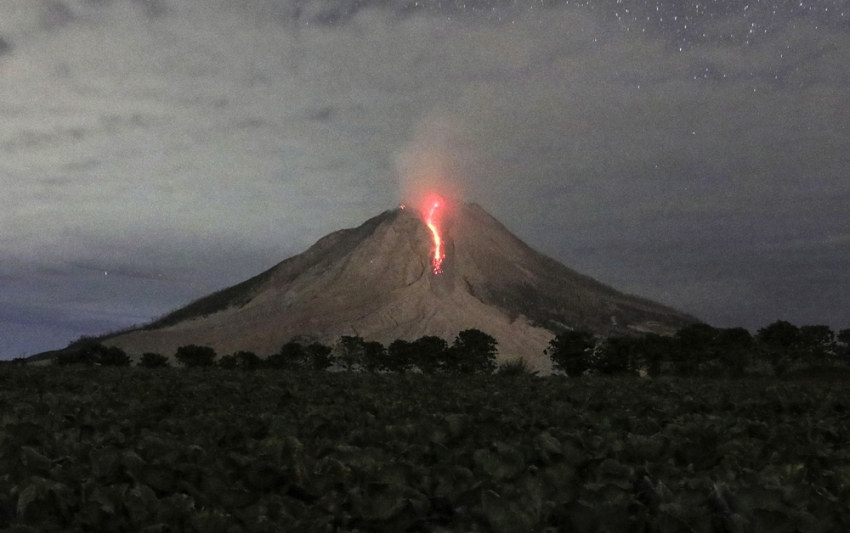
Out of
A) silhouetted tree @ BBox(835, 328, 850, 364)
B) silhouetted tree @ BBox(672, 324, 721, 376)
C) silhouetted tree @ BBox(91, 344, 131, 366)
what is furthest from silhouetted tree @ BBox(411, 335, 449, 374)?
silhouetted tree @ BBox(835, 328, 850, 364)

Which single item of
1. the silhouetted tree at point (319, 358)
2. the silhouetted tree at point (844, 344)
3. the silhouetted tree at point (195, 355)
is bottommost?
the silhouetted tree at point (844, 344)

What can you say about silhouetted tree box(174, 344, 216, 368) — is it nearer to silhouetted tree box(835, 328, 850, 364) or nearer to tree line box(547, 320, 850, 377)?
tree line box(547, 320, 850, 377)

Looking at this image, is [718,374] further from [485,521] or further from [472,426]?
[485,521]

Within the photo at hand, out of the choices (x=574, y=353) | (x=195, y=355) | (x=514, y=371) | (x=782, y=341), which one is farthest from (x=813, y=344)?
(x=195, y=355)

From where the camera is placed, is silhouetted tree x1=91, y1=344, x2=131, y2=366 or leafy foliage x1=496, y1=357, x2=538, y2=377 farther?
silhouetted tree x1=91, y1=344, x2=131, y2=366

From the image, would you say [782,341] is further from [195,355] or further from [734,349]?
[195,355]

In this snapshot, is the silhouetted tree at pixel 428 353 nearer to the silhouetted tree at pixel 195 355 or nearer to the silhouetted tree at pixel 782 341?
the silhouetted tree at pixel 195 355

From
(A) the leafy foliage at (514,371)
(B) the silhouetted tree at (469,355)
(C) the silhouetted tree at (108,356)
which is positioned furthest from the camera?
(B) the silhouetted tree at (469,355)

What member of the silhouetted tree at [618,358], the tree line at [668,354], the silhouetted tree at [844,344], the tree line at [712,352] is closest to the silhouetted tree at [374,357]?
the tree line at [668,354]

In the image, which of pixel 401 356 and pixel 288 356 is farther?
pixel 288 356
